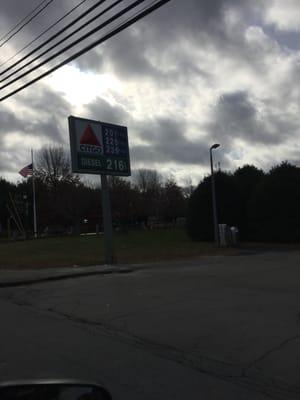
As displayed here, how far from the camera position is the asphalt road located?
17.7ft

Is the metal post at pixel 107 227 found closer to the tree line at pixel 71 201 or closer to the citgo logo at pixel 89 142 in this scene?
the citgo logo at pixel 89 142

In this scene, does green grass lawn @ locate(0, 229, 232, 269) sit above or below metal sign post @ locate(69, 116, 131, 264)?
below

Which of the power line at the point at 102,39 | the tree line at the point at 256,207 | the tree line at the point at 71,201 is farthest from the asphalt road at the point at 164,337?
the tree line at the point at 71,201

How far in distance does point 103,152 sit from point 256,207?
1773 centimetres

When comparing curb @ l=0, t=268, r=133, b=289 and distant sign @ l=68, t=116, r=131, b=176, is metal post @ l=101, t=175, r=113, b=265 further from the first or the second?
curb @ l=0, t=268, r=133, b=289

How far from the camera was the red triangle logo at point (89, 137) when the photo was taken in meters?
20.1

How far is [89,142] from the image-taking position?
2027 centimetres

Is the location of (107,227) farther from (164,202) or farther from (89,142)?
(164,202)

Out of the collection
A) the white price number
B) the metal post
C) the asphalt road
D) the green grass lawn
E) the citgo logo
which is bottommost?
the asphalt road

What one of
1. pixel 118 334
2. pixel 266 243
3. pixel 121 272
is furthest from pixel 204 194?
pixel 118 334

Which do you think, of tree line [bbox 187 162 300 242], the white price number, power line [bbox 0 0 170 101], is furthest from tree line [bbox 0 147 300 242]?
power line [bbox 0 0 170 101]

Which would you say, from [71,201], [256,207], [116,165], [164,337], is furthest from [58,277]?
[71,201]

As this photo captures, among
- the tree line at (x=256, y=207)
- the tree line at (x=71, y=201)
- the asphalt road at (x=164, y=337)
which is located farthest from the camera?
the tree line at (x=71, y=201)

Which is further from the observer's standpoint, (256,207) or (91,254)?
(256,207)
